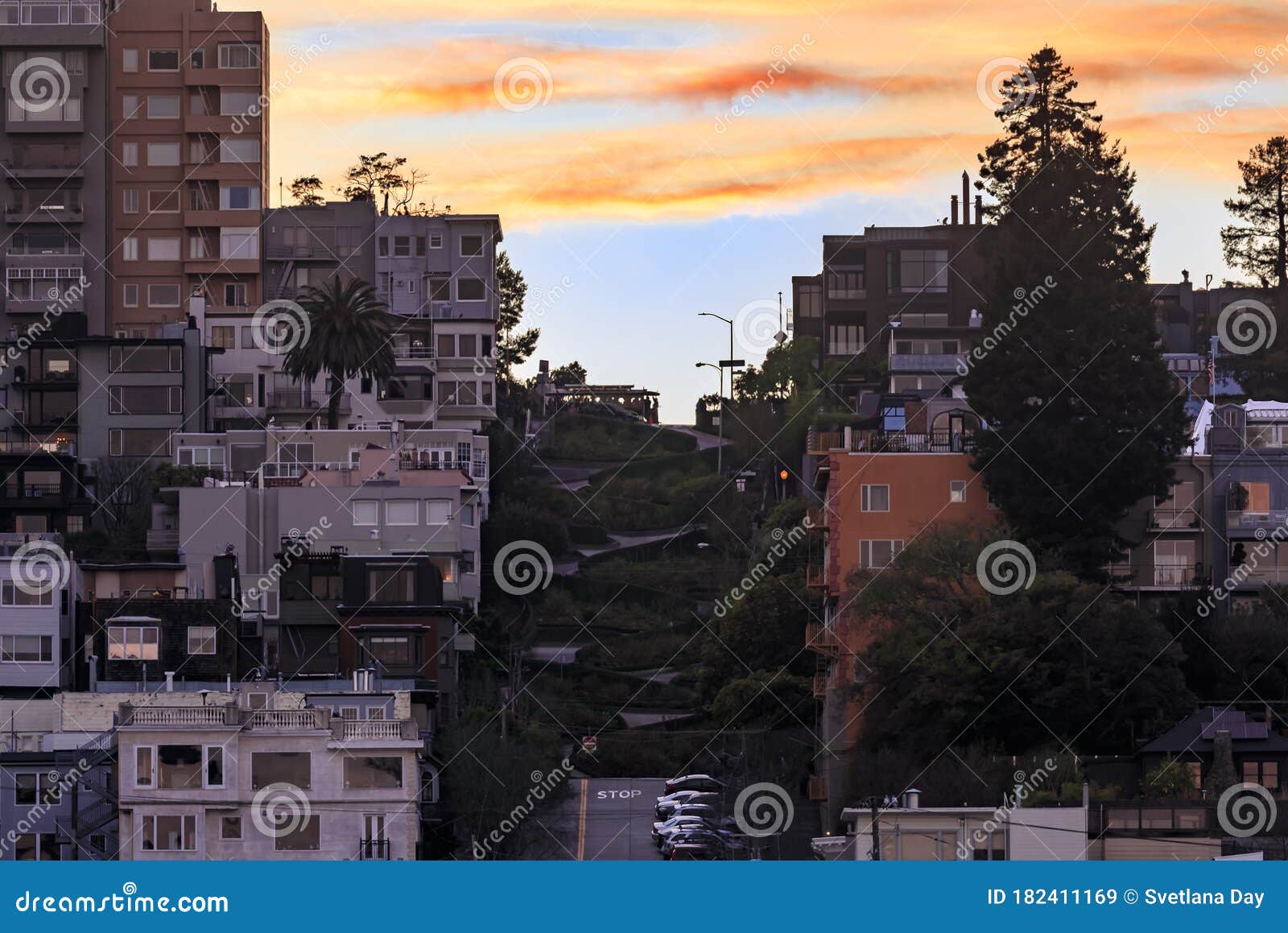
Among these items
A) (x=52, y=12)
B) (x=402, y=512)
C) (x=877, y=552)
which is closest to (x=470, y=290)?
(x=52, y=12)

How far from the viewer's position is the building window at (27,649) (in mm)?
98062

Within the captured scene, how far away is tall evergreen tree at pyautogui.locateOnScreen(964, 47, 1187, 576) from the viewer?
94750 millimetres

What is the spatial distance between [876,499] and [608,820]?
1720cm

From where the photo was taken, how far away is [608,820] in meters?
90.7

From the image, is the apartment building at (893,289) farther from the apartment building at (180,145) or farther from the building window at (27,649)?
the building window at (27,649)

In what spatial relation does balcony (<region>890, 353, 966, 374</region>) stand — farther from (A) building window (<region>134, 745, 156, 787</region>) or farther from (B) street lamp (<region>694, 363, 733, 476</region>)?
(A) building window (<region>134, 745, 156, 787</region>)

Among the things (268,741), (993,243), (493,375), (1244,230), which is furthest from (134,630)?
(1244,230)

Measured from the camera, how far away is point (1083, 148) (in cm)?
10369

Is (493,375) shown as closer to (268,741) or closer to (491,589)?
(491,589)

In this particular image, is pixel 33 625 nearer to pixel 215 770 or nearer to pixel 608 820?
pixel 215 770

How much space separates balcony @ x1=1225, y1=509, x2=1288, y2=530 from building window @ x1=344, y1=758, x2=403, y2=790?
3721cm

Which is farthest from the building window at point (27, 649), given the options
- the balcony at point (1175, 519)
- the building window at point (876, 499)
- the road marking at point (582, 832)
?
the balcony at point (1175, 519)

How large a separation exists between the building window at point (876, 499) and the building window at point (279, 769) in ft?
85.6

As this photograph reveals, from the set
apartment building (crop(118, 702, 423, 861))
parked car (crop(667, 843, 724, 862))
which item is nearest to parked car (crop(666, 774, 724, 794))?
parked car (crop(667, 843, 724, 862))
